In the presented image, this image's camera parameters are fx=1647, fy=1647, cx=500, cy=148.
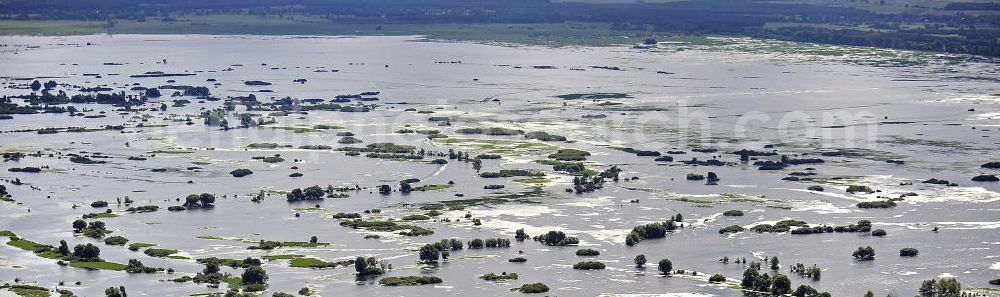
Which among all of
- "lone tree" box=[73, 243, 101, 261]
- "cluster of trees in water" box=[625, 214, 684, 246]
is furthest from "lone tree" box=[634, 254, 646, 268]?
"lone tree" box=[73, 243, 101, 261]

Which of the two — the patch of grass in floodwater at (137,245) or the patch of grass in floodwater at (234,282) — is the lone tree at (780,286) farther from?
the patch of grass in floodwater at (137,245)

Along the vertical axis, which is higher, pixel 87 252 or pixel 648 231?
pixel 87 252

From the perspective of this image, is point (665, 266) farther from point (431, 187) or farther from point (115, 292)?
point (431, 187)

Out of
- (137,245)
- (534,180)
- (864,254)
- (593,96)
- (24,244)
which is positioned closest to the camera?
(864,254)

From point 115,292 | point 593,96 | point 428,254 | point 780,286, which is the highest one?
point 593,96

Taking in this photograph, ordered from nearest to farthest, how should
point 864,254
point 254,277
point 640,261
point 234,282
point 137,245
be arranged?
point 254,277 < point 234,282 < point 640,261 < point 864,254 < point 137,245

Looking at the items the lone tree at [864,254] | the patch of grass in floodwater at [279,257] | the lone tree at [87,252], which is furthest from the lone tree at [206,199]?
the lone tree at [864,254]

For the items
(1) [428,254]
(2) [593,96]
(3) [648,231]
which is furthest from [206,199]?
(2) [593,96]

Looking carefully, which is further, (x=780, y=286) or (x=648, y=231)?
(x=648, y=231)

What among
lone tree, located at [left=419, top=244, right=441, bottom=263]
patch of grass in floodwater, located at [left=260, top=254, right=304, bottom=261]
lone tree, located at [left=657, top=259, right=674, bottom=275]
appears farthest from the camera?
patch of grass in floodwater, located at [left=260, top=254, right=304, bottom=261]

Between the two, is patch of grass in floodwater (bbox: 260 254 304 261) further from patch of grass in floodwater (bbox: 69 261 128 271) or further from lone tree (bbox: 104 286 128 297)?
lone tree (bbox: 104 286 128 297)

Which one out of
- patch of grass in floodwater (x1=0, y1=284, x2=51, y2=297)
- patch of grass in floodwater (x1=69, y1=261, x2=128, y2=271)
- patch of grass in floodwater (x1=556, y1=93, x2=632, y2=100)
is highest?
patch of grass in floodwater (x1=556, y1=93, x2=632, y2=100)
